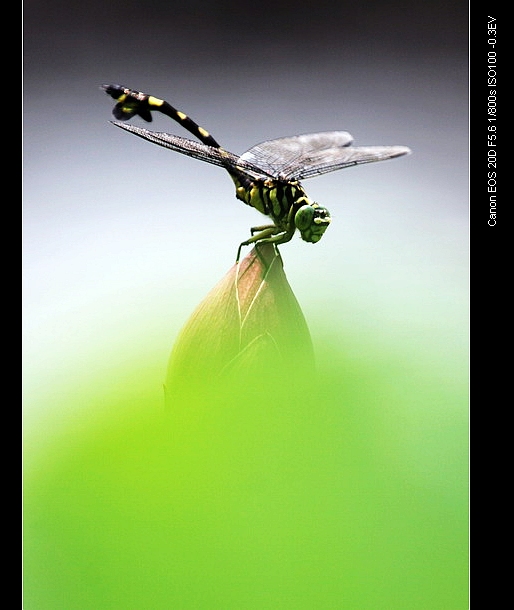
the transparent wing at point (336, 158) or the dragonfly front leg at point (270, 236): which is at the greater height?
the transparent wing at point (336, 158)

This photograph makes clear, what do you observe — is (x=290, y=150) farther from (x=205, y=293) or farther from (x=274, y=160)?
(x=205, y=293)

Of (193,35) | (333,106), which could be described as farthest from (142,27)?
(333,106)

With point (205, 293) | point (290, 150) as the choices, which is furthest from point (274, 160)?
point (205, 293)

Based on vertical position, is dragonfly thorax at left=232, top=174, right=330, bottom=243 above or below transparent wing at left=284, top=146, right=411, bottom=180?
below
